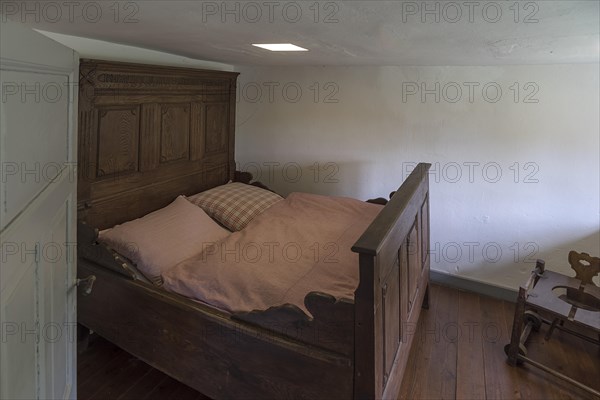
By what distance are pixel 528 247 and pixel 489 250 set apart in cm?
26

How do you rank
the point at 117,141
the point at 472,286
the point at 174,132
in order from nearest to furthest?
the point at 117,141
the point at 174,132
the point at 472,286

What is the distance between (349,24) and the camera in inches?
54.7

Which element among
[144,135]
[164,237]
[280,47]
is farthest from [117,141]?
[280,47]

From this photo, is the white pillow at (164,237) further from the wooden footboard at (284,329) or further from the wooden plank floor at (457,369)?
the wooden plank floor at (457,369)

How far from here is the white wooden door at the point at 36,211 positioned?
753 millimetres

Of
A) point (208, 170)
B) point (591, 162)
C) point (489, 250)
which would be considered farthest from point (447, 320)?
point (208, 170)

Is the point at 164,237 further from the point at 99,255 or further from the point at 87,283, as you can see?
the point at 87,283

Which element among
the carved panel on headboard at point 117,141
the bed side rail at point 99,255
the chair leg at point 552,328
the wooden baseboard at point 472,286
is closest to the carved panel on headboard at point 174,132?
the carved panel on headboard at point 117,141

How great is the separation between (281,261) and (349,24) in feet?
4.37

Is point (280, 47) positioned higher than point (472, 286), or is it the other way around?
point (280, 47)

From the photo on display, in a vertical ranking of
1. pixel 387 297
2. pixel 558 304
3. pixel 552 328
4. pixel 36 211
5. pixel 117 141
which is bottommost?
pixel 552 328

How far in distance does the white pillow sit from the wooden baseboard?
1.75m

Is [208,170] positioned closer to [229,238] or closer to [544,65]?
[229,238]

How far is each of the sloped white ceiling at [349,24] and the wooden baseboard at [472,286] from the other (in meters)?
1.72
